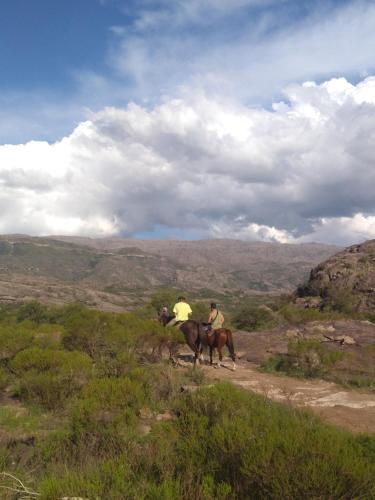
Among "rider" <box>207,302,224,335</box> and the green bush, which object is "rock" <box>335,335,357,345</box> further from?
the green bush

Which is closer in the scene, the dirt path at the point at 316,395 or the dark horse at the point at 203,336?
the dirt path at the point at 316,395

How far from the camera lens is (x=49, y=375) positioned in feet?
39.5

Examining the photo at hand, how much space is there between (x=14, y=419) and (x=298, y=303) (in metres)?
41.0

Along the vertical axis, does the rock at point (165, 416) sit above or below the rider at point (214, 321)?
below

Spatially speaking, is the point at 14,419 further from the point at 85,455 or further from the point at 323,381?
the point at 323,381

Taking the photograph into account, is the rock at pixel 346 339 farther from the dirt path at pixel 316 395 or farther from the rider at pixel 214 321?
the rider at pixel 214 321

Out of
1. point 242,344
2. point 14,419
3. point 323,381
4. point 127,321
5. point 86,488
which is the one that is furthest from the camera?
point 242,344

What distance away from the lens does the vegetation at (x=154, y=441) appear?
486 cm

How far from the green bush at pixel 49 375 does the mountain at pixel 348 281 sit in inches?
1377

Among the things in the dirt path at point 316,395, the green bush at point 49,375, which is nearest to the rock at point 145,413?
the green bush at point 49,375

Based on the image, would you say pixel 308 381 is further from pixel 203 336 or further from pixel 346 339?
pixel 346 339

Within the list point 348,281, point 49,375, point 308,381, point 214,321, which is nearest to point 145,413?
point 49,375

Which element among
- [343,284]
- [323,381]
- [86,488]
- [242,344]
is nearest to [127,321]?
[242,344]

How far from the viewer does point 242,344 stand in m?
24.9
